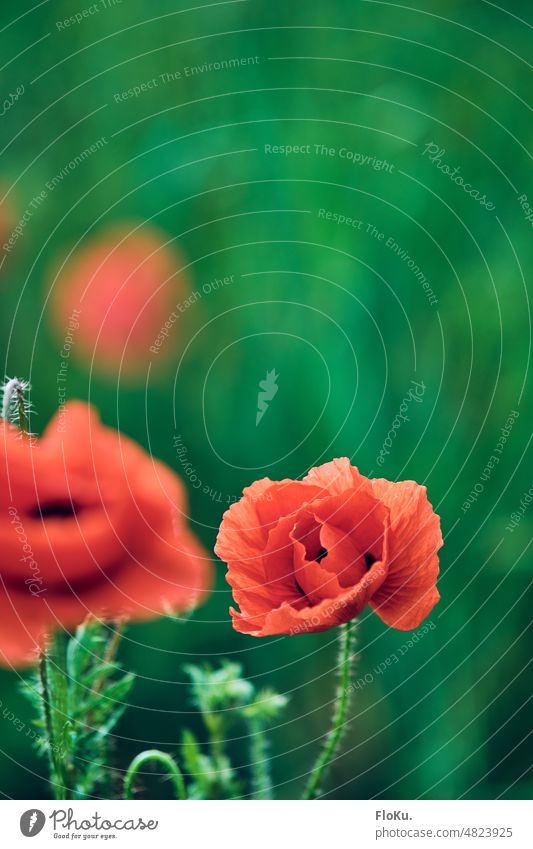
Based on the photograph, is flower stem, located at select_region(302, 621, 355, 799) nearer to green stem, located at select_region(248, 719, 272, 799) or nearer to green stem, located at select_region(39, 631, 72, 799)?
green stem, located at select_region(248, 719, 272, 799)

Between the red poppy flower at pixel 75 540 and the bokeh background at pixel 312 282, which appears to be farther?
the bokeh background at pixel 312 282

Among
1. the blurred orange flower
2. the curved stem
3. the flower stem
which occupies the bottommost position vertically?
the curved stem

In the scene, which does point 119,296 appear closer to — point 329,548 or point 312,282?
point 312,282

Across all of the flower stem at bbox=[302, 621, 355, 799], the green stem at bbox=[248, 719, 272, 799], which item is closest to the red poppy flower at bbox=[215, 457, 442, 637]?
the flower stem at bbox=[302, 621, 355, 799]

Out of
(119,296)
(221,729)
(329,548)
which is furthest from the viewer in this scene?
(119,296)

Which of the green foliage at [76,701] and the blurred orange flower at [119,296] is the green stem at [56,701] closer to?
the green foliage at [76,701]

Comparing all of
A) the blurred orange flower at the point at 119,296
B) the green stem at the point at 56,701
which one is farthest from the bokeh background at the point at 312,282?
the green stem at the point at 56,701

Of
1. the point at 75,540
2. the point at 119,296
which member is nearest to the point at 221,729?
the point at 75,540
